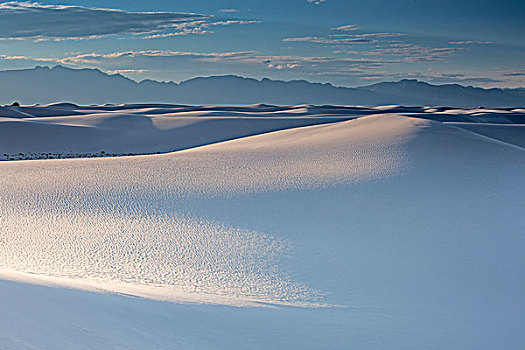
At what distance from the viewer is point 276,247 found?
825 centimetres

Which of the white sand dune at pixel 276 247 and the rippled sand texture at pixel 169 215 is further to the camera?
the rippled sand texture at pixel 169 215

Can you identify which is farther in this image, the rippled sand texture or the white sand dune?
the rippled sand texture

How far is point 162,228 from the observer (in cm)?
920

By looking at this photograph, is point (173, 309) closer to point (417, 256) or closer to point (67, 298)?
point (67, 298)

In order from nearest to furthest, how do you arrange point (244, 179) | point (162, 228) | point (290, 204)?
1. point (162, 228)
2. point (290, 204)
3. point (244, 179)

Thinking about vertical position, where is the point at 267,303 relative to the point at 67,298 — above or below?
below

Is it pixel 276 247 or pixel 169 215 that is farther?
pixel 169 215

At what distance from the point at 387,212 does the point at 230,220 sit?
2.64m

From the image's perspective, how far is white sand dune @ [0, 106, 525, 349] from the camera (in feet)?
16.9

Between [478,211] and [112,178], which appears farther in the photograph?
[112,178]

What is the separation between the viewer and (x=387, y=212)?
31.9ft

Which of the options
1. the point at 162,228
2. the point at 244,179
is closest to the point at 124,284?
the point at 162,228

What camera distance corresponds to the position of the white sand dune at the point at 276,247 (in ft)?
16.9

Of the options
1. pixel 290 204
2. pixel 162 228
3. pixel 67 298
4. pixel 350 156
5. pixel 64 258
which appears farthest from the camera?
pixel 350 156
